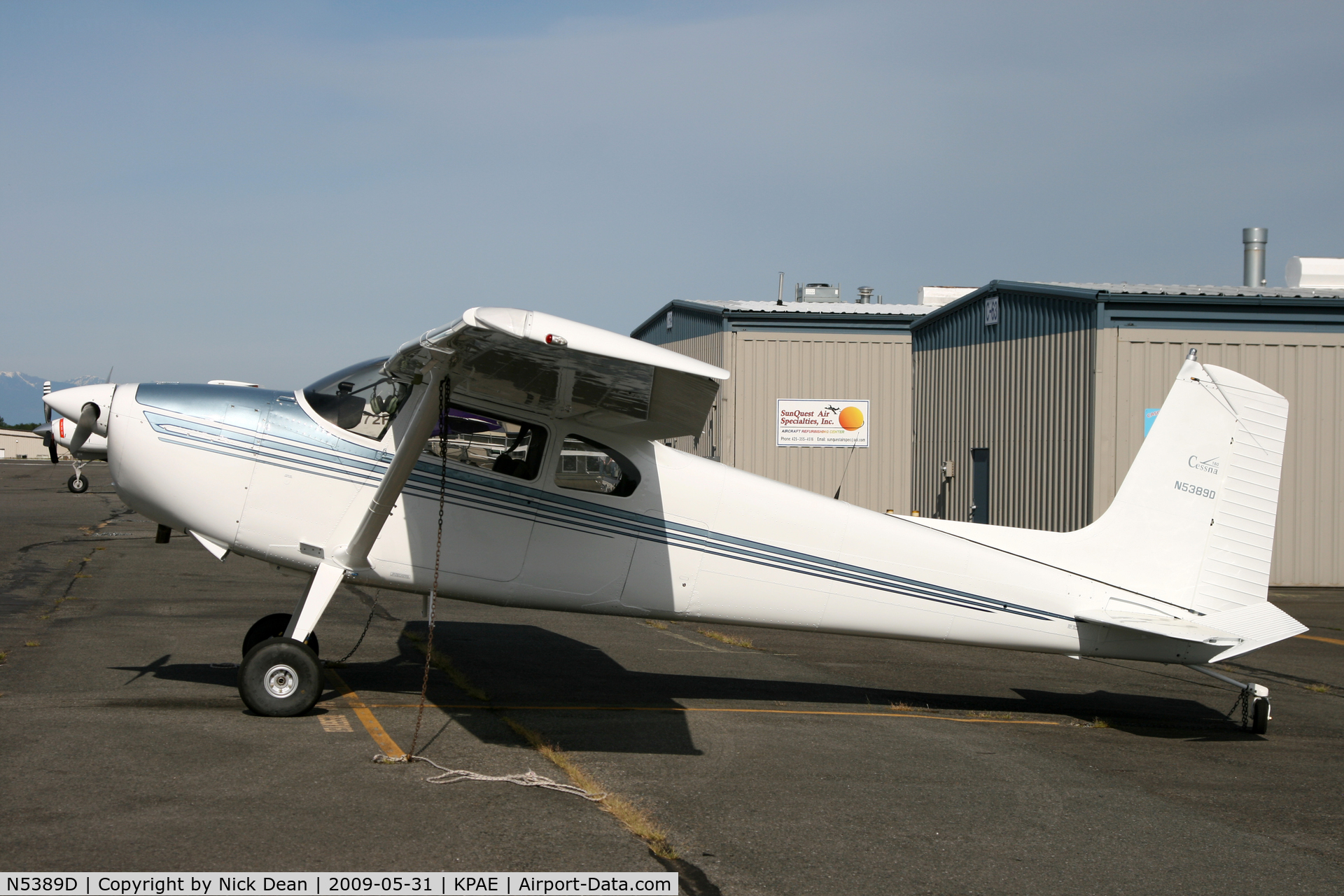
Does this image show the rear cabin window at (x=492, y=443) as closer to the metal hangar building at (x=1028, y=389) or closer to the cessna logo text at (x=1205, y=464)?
the cessna logo text at (x=1205, y=464)

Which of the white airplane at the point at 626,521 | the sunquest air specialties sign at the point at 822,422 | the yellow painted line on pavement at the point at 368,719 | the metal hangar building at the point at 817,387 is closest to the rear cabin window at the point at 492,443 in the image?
the white airplane at the point at 626,521

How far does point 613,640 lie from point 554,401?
4.70 meters

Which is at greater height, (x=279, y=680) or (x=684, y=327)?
(x=684, y=327)

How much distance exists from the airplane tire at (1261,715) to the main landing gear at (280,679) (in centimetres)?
676

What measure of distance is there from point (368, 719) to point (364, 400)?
84.9 inches

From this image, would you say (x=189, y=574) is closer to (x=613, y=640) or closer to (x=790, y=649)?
(x=613, y=640)

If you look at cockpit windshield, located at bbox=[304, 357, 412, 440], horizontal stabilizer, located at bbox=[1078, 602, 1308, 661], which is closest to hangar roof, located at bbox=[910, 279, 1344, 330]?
horizontal stabilizer, located at bbox=[1078, 602, 1308, 661]

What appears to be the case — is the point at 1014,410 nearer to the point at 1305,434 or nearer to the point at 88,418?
the point at 1305,434

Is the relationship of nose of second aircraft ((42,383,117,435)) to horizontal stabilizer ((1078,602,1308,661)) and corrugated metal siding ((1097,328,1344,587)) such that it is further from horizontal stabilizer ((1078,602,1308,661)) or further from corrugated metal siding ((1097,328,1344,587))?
corrugated metal siding ((1097,328,1344,587))

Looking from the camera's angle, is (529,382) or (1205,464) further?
(1205,464)

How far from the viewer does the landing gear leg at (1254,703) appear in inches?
302

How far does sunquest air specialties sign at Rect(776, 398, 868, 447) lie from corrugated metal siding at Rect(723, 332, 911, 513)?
0.12 m

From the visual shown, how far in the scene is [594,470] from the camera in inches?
285

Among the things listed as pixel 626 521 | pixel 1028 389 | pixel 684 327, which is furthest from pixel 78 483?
pixel 626 521
